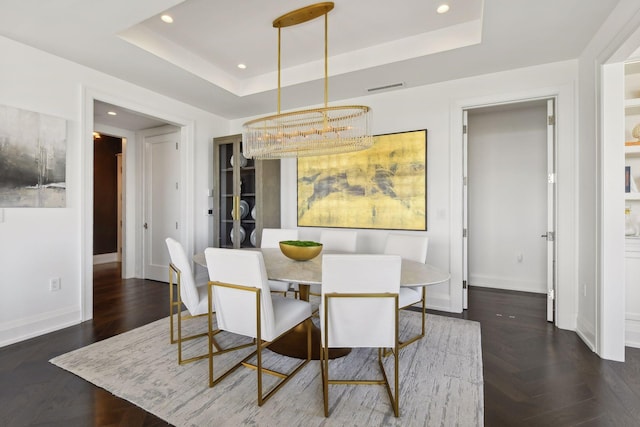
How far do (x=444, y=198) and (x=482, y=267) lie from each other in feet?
5.83

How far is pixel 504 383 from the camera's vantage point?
2.03 metres

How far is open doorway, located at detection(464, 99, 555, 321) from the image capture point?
4211 millimetres

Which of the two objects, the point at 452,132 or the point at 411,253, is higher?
the point at 452,132

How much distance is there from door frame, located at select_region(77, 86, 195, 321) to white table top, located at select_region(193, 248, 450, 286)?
1.41 metres

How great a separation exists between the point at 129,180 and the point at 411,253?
4594 millimetres

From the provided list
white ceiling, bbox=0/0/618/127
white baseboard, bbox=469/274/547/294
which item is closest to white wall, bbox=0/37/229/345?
white ceiling, bbox=0/0/618/127

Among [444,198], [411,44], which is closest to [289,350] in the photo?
[444,198]

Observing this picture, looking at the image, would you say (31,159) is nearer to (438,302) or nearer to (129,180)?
(129,180)

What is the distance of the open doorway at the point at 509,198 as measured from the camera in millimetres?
4211

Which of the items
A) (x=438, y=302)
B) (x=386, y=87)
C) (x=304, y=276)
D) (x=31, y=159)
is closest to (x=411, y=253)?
(x=438, y=302)

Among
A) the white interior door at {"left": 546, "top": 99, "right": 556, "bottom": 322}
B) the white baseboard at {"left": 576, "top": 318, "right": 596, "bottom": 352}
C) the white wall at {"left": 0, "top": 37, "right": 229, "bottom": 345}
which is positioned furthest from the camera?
the white interior door at {"left": 546, "top": 99, "right": 556, "bottom": 322}

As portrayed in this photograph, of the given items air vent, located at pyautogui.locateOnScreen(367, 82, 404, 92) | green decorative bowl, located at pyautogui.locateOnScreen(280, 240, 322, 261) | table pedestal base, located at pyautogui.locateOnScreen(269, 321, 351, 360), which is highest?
air vent, located at pyautogui.locateOnScreen(367, 82, 404, 92)

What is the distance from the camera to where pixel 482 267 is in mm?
4574

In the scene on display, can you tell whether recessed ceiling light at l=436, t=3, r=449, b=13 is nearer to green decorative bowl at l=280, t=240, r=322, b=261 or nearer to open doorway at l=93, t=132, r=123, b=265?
green decorative bowl at l=280, t=240, r=322, b=261
